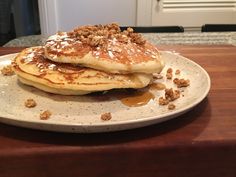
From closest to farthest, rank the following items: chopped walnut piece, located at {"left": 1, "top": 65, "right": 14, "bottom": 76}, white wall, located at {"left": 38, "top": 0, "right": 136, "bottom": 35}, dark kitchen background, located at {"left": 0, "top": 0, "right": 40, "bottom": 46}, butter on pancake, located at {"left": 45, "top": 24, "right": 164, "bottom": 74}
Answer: butter on pancake, located at {"left": 45, "top": 24, "right": 164, "bottom": 74} → chopped walnut piece, located at {"left": 1, "top": 65, "right": 14, "bottom": 76} → white wall, located at {"left": 38, "top": 0, "right": 136, "bottom": 35} → dark kitchen background, located at {"left": 0, "top": 0, "right": 40, "bottom": 46}

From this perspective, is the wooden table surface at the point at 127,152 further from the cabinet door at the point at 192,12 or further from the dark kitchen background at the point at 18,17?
the dark kitchen background at the point at 18,17

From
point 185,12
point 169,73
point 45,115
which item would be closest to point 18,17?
point 185,12

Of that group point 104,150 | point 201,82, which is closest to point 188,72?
point 201,82

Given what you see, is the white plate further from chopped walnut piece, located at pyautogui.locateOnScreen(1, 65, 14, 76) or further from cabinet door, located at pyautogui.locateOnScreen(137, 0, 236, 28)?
cabinet door, located at pyautogui.locateOnScreen(137, 0, 236, 28)

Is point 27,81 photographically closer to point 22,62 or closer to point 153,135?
point 22,62

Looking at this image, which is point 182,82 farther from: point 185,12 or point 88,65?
point 185,12

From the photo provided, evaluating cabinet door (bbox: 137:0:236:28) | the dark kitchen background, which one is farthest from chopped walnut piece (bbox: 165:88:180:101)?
the dark kitchen background
